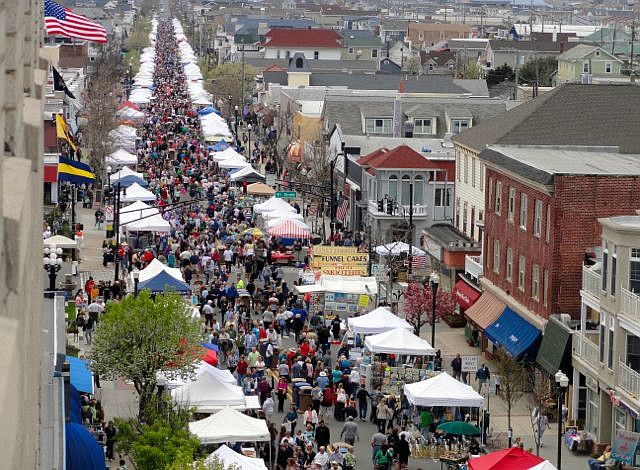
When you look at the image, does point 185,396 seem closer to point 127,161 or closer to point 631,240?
point 631,240

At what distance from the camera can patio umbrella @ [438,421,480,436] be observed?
103ft

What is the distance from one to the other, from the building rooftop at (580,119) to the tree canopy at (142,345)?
22215 millimetres

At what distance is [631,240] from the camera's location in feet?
103

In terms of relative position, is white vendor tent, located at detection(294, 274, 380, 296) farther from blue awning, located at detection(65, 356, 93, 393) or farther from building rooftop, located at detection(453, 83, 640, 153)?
blue awning, located at detection(65, 356, 93, 393)

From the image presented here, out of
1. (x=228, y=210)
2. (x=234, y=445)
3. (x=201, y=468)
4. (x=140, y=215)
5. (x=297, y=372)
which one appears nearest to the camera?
(x=201, y=468)

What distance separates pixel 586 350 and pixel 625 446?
16.6ft

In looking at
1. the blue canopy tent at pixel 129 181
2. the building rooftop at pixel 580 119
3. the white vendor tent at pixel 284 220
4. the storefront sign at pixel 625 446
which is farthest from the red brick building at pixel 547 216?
the blue canopy tent at pixel 129 181

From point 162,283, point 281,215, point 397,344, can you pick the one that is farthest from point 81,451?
point 281,215

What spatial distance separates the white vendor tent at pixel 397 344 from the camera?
3794 cm

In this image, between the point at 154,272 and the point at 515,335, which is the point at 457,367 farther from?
the point at 154,272

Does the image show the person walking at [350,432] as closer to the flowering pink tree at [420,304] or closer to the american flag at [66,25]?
the flowering pink tree at [420,304]

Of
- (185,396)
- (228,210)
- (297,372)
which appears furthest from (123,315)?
(228,210)

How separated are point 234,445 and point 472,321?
52.7 ft

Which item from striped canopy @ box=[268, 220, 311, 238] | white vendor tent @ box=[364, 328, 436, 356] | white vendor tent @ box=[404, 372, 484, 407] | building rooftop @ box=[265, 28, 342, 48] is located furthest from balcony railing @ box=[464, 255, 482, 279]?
building rooftop @ box=[265, 28, 342, 48]
